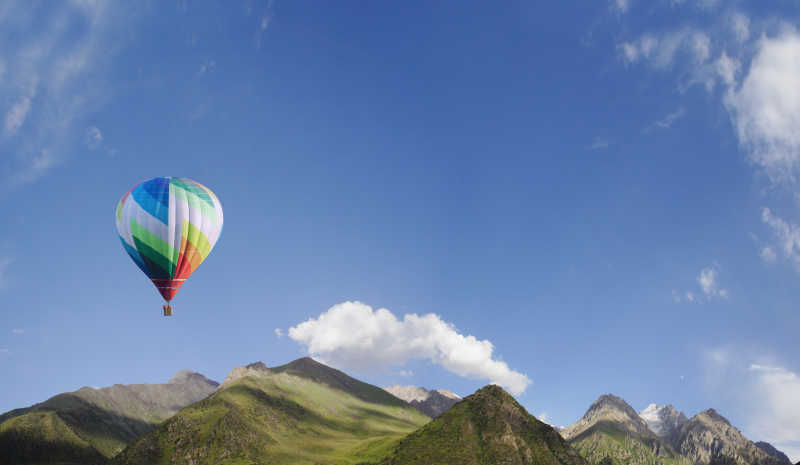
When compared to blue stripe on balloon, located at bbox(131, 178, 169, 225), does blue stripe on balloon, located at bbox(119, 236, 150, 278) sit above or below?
below

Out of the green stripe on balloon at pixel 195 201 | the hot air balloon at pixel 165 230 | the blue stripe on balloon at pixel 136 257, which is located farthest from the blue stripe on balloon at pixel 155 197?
the blue stripe on balloon at pixel 136 257

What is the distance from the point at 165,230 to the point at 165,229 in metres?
0.23

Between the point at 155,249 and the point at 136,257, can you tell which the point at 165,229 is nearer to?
the point at 155,249

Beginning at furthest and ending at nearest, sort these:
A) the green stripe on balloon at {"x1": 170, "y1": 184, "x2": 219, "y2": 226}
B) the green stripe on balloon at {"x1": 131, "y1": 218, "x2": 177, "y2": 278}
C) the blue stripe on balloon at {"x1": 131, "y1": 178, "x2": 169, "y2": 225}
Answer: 1. the green stripe on balloon at {"x1": 170, "y1": 184, "x2": 219, "y2": 226}
2. the blue stripe on balloon at {"x1": 131, "y1": 178, "x2": 169, "y2": 225}
3. the green stripe on balloon at {"x1": 131, "y1": 218, "x2": 177, "y2": 278}

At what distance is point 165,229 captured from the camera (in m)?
112

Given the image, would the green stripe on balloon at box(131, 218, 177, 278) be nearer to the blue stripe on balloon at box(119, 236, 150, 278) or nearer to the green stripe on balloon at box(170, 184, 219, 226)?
the blue stripe on balloon at box(119, 236, 150, 278)

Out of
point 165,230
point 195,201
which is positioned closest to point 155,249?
point 165,230

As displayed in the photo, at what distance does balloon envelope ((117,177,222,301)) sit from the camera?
368ft

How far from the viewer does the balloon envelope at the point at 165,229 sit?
4417 inches

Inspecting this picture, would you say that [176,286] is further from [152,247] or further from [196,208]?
[196,208]

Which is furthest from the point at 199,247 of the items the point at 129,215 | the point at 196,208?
the point at 129,215

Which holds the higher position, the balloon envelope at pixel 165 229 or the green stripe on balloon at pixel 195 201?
the green stripe on balloon at pixel 195 201

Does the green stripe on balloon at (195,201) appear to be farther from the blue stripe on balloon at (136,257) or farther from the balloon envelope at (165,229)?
the blue stripe on balloon at (136,257)

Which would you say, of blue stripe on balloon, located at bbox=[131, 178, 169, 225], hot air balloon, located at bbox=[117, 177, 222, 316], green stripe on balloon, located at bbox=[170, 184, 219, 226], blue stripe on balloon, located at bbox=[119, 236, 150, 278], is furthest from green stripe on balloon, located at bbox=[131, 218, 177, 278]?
green stripe on balloon, located at bbox=[170, 184, 219, 226]
